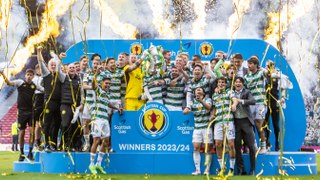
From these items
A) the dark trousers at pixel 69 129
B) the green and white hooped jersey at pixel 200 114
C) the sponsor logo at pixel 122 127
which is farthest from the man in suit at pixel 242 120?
the dark trousers at pixel 69 129

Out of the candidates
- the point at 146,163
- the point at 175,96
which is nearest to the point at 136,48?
the point at 175,96

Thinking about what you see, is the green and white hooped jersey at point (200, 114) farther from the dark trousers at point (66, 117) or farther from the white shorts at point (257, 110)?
the dark trousers at point (66, 117)

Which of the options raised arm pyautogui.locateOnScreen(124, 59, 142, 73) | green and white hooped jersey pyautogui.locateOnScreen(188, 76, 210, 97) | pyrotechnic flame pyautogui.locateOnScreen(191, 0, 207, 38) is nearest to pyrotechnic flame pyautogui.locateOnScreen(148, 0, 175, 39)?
pyrotechnic flame pyautogui.locateOnScreen(191, 0, 207, 38)

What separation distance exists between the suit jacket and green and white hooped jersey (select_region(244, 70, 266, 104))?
0.38 meters

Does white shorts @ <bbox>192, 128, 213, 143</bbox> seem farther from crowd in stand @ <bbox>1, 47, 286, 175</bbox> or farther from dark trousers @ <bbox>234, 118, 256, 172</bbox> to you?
dark trousers @ <bbox>234, 118, 256, 172</bbox>

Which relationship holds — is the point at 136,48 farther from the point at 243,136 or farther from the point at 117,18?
the point at 117,18

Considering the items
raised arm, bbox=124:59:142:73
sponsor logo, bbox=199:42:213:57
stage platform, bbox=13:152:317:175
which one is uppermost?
sponsor logo, bbox=199:42:213:57

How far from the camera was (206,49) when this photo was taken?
49.5 ft

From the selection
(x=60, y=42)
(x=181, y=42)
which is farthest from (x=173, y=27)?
(x=181, y=42)

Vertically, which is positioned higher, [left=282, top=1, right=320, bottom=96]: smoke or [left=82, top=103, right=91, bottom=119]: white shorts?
[left=282, top=1, right=320, bottom=96]: smoke

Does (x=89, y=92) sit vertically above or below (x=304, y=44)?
below

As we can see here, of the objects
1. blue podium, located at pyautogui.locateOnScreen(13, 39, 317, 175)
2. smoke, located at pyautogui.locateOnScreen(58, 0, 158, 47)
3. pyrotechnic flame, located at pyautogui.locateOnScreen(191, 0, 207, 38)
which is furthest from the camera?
smoke, located at pyautogui.locateOnScreen(58, 0, 158, 47)

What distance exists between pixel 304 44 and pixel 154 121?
25583 millimetres

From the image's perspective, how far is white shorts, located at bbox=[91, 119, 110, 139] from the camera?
1226 cm
